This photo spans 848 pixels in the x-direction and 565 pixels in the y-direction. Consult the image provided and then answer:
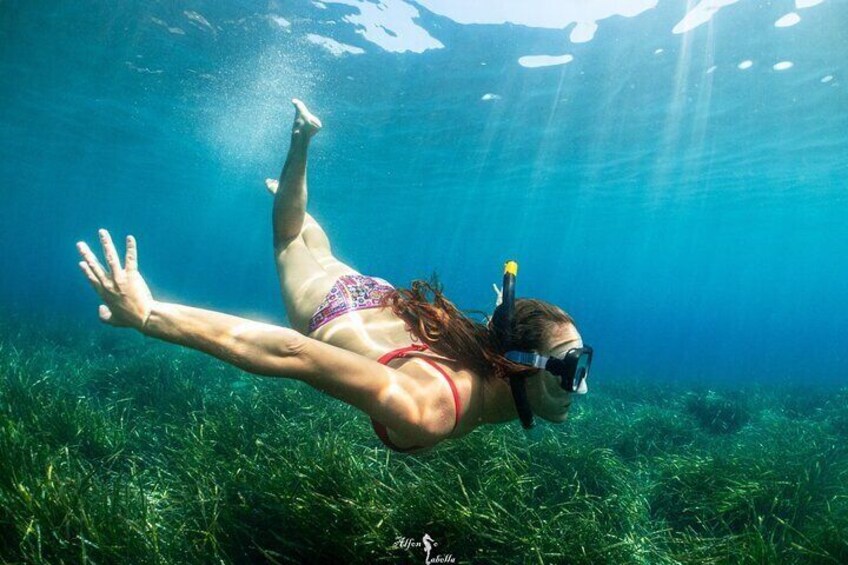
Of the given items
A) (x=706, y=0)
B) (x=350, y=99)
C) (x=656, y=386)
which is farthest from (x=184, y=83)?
(x=656, y=386)

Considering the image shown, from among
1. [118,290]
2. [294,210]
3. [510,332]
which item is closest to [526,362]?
[510,332]

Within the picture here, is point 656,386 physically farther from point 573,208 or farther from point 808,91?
point 573,208

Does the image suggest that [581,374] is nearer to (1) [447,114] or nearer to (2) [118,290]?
(2) [118,290]

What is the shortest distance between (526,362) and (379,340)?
1.17m

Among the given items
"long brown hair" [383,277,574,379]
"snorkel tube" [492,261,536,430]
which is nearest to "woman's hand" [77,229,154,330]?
"long brown hair" [383,277,574,379]

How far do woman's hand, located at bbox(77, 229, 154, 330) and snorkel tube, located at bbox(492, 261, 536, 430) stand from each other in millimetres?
2110

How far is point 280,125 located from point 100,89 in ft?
26.0

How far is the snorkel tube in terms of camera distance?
3040 mm

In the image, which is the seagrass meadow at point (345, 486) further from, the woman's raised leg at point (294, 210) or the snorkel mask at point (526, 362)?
the woman's raised leg at point (294, 210)

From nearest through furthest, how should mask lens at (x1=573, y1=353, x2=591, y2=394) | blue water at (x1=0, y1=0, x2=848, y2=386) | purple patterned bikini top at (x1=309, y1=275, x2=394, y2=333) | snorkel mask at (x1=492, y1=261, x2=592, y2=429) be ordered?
snorkel mask at (x1=492, y1=261, x2=592, y2=429)
mask lens at (x1=573, y1=353, x2=591, y2=394)
purple patterned bikini top at (x1=309, y1=275, x2=394, y2=333)
blue water at (x1=0, y1=0, x2=848, y2=386)

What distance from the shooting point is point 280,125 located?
80.0 ft

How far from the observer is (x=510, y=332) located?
318 centimetres

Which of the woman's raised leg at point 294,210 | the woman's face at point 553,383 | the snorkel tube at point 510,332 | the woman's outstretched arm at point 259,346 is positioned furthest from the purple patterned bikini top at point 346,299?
the woman's outstretched arm at point 259,346

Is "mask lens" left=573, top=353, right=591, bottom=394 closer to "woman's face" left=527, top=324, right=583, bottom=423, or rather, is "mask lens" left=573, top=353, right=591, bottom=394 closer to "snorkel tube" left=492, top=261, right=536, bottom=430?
"woman's face" left=527, top=324, right=583, bottom=423
